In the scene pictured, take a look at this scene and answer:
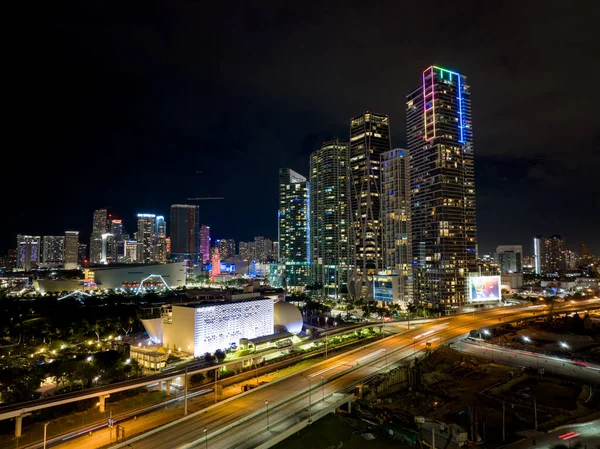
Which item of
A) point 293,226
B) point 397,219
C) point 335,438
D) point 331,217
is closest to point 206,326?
point 335,438

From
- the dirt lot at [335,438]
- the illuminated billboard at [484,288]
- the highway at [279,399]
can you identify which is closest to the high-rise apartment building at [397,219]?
the illuminated billboard at [484,288]

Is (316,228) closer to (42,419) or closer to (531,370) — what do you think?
(531,370)

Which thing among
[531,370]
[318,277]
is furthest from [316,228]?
[531,370]

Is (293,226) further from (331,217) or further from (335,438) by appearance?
(335,438)

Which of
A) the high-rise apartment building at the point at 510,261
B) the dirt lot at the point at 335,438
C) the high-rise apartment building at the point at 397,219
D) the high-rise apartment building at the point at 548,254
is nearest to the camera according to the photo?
the dirt lot at the point at 335,438

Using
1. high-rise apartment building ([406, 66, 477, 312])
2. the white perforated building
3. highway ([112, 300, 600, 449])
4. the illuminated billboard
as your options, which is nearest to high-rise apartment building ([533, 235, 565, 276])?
the illuminated billboard

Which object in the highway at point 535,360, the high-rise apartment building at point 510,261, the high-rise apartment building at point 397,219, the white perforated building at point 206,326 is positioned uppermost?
the high-rise apartment building at point 397,219

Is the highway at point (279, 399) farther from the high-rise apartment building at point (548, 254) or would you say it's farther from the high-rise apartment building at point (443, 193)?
the high-rise apartment building at point (548, 254)
